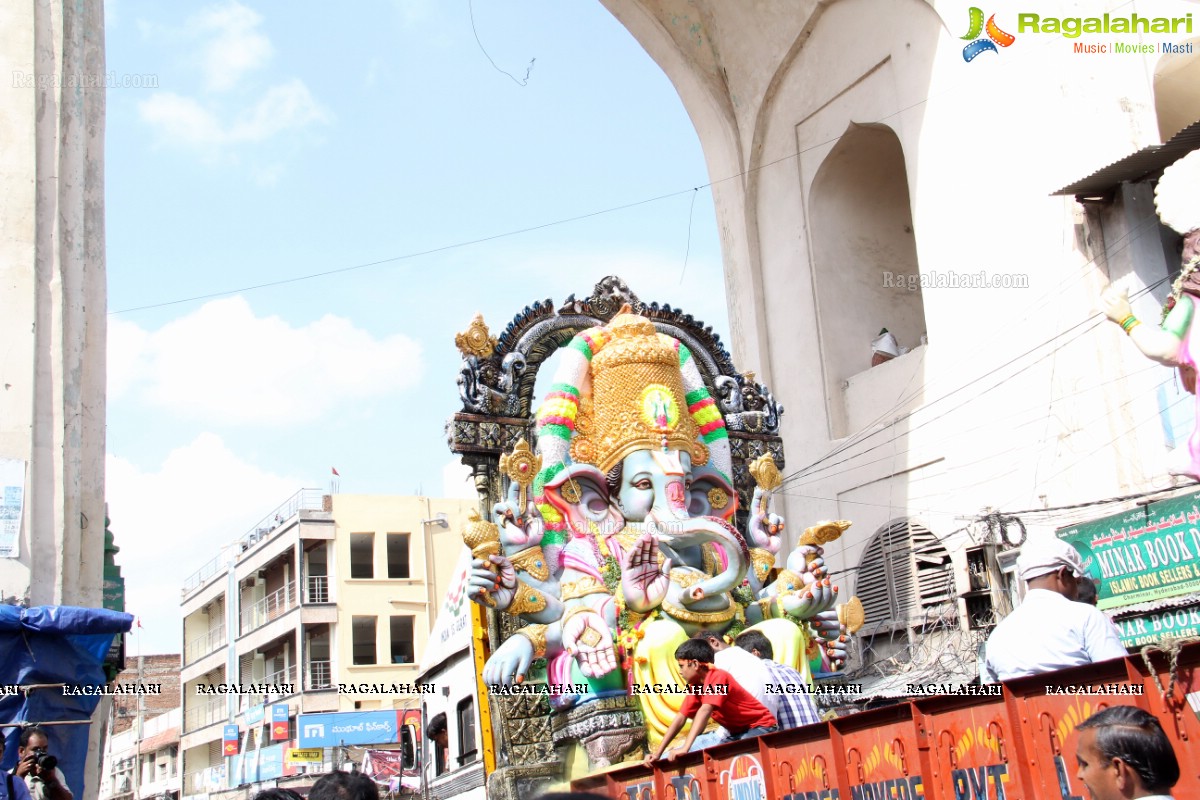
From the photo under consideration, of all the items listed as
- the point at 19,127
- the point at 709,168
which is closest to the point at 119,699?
the point at 709,168

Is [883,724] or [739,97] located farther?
[739,97]

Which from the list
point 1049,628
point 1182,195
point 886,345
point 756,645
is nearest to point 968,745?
point 1049,628

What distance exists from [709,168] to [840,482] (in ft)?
17.4

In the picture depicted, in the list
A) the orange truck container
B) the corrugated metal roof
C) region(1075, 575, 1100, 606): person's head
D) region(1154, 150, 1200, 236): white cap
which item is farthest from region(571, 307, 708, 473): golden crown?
region(1075, 575, 1100, 606): person's head

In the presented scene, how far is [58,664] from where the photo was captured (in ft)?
26.7

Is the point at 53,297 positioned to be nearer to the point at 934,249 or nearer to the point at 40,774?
the point at 40,774

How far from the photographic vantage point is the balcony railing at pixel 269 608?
1257 inches

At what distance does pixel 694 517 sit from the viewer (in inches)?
406

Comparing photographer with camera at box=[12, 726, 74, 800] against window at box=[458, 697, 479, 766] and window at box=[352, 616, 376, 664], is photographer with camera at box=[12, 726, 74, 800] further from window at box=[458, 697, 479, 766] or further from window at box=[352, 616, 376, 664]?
window at box=[352, 616, 376, 664]

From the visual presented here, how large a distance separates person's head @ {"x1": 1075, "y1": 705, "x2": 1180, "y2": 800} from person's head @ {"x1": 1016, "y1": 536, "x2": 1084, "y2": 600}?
1783 millimetres

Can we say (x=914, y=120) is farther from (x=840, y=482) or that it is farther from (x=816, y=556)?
(x=816, y=556)

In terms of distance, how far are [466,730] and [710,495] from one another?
368 centimetres

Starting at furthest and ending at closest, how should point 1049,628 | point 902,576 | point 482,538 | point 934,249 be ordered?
point 902,576
point 934,249
point 482,538
point 1049,628

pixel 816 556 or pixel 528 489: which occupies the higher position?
pixel 528 489
